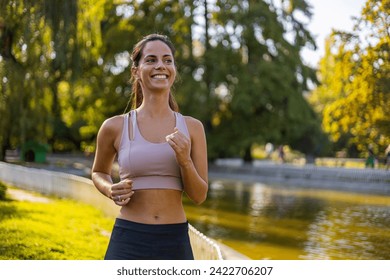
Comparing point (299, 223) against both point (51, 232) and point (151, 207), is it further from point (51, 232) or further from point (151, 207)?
point (151, 207)

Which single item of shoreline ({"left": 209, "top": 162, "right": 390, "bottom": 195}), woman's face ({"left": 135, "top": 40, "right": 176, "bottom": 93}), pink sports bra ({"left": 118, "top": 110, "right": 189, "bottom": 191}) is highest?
woman's face ({"left": 135, "top": 40, "right": 176, "bottom": 93})

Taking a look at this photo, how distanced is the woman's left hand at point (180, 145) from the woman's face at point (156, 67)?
34cm

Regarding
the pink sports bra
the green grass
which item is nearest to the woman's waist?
the pink sports bra

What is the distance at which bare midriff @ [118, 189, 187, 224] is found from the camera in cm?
276

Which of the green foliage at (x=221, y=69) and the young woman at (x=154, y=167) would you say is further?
the green foliage at (x=221, y=69)

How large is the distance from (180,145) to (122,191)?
12.3 inches

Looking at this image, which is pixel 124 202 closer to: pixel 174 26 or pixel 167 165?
pixel 167 165

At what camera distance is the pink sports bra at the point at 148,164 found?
271 centimetres

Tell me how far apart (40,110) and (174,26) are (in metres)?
13.2

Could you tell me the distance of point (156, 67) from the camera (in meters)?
2.87

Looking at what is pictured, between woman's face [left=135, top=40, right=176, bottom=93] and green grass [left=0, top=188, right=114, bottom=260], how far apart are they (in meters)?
4.45

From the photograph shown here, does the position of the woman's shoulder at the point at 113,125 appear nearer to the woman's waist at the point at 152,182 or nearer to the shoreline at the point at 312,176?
the woman's waist at the point at 152,182

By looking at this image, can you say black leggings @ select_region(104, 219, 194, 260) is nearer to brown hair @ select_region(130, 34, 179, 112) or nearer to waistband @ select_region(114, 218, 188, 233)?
waistband @ select_region(114, 218, 188, 233)

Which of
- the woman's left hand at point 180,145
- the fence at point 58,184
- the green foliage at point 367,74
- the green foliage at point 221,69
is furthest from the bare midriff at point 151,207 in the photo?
the green foliage at point 221,69
